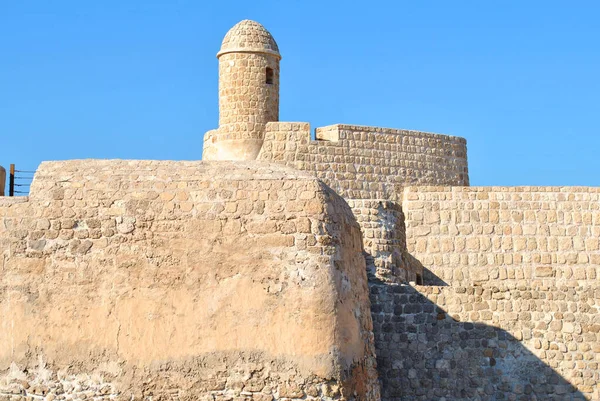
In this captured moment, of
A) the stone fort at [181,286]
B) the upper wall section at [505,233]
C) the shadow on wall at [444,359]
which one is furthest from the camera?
the upper wall section at [505,233]

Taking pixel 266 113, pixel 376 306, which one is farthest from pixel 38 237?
pixel 266 113

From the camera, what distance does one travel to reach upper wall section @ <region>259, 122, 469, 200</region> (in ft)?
69.7

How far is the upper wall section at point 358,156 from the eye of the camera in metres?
21.2

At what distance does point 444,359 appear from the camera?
15.8m

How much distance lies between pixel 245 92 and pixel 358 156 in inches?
88.8

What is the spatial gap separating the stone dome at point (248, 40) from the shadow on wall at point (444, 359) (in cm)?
700

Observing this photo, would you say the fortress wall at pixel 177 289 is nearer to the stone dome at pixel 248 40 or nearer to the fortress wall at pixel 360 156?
the fortress wall at pixel 360 156

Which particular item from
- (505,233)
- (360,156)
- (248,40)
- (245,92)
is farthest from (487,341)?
(248,40)

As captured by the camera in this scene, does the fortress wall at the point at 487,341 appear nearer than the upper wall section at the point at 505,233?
Yes

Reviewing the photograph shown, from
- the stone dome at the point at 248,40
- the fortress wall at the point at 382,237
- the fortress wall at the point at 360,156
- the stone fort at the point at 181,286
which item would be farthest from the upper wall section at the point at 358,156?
the stone fort at the point at 181,286

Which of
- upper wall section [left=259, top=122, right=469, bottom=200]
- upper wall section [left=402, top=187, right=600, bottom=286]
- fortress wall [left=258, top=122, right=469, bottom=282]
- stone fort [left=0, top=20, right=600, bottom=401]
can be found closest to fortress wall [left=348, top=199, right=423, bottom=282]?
upper wall section [left=402, top=187, right=600, bottom=286]

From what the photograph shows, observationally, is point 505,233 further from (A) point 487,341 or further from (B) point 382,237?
(A) point 487,341

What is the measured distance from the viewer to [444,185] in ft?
73.4

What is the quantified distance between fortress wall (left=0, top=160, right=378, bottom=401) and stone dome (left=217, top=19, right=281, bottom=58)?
9545mm
